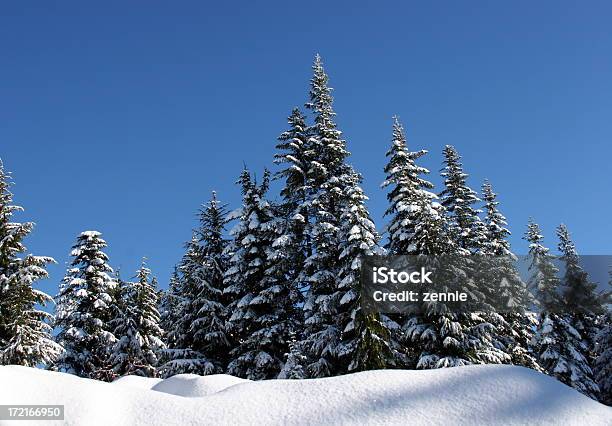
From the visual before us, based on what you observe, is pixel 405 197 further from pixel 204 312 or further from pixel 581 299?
pixel 581 299

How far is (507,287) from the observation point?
27.7 m

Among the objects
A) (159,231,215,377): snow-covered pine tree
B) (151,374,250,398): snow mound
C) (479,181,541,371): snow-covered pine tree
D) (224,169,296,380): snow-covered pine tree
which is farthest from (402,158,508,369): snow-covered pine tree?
(151,374,250,398): snow mound

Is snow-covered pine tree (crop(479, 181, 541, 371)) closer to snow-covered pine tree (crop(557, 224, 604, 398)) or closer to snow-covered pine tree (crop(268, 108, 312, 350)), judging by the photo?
snow-covered pine tree (crop(557, 224, 604, 398))

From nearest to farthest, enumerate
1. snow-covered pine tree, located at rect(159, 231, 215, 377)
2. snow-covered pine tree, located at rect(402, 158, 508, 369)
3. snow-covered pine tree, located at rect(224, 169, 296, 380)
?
snow-covered pine tree, located at rect(402, 158, 508, 369)
snow-covered pine tree, located at rect(224, 169, 296, 380)
snow-covered pine tree, located at rect(159, 231, 215, 377)

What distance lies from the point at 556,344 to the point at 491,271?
6.11 meters

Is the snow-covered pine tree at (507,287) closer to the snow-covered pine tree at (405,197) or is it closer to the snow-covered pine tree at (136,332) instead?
the snow-covered pine tree at (405,197)

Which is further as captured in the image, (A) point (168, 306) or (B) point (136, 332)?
(A) point (168, 306)

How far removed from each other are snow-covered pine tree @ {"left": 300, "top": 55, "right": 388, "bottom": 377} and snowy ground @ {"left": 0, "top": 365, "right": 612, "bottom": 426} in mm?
12922

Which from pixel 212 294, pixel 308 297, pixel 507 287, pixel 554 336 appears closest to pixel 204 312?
pixel 212 294

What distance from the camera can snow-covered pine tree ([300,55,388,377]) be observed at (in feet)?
61.0

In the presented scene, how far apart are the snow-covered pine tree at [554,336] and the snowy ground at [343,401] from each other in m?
24.2

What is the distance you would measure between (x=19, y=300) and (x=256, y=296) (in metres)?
10.1

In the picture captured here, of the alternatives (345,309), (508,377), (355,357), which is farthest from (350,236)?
(508,377)

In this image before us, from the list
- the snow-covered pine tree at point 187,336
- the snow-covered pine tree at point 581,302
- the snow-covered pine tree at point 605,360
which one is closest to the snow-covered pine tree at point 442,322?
the snow-covered pine tree at point 187,336
